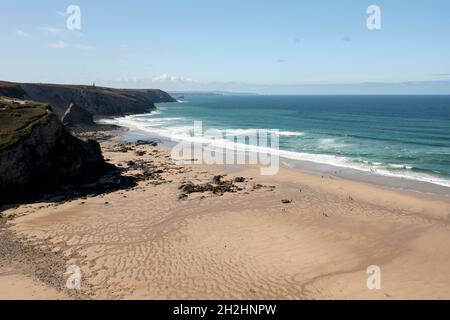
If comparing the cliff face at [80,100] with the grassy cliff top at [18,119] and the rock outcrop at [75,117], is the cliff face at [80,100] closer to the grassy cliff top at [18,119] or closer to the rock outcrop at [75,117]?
the rock outcrop at [75,117]

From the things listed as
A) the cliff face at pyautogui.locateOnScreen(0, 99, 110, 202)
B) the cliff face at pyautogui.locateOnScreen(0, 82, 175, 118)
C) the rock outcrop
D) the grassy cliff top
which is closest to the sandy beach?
the cliff face at pyautogui.locateOnScreen(0, 99, 110, 202)

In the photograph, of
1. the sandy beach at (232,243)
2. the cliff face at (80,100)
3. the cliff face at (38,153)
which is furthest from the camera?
the cliff face at (80,100)

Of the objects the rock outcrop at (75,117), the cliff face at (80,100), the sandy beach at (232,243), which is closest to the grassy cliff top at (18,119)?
the sandy beach at (232,243)

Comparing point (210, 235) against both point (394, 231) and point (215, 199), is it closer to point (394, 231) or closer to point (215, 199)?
point (215, 199)

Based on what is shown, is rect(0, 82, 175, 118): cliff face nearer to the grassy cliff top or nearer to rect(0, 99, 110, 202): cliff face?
the grassy cliff top

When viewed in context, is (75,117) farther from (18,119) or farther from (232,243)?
(232,243)

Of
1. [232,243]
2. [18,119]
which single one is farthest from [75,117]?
[232,243]
